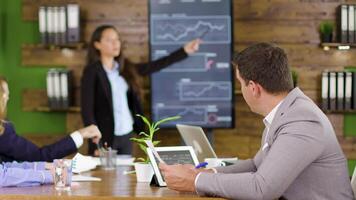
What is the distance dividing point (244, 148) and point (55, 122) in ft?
5.51

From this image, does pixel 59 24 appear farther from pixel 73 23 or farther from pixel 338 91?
pixel 338 91

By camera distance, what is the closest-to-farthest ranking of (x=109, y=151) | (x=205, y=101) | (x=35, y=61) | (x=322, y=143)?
(x=322, y=143) → (x=109, y=151) → (x=205, y=101) → (x=35, y=61)

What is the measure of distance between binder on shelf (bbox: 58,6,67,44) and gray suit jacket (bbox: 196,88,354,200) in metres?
3.95

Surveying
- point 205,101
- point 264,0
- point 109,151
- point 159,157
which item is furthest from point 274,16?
point 159,157

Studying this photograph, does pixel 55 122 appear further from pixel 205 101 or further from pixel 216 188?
pixel 216 188

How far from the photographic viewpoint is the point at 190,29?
21.2 feet

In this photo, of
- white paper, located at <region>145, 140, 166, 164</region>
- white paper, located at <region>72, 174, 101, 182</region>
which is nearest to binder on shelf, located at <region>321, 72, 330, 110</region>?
white paper, located at <region>72, 174, 101, 182</region>

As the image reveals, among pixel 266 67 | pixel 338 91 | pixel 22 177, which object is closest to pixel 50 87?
pixel 338 91

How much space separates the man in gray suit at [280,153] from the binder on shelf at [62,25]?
3.79 meters

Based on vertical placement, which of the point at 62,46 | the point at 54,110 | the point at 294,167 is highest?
the point at 62,46

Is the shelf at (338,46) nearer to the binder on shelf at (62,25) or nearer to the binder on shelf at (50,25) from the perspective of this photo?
the binder on shelf at (62,25)

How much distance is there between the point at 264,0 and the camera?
21.7 ft

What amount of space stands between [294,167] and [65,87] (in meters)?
4.19

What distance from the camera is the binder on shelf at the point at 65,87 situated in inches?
260
